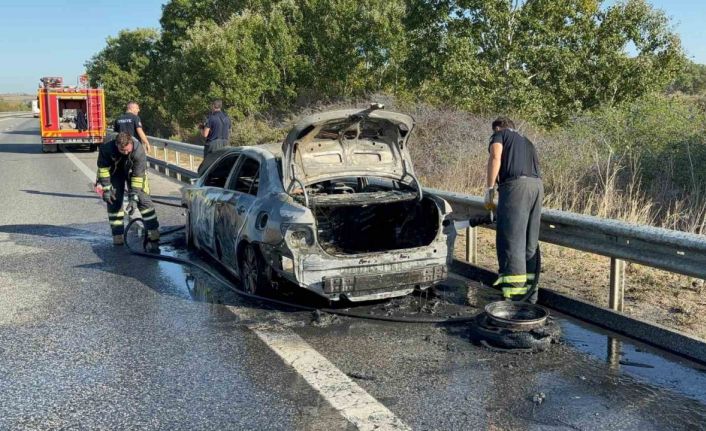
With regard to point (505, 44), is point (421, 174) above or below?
below

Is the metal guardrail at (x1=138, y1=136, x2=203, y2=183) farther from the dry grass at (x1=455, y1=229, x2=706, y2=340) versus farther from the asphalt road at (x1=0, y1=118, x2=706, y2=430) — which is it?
the dry grass at (x1=455, y1=229, x2=706, y2=340)

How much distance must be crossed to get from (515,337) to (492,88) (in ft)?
53.3

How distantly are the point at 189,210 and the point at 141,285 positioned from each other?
1.63 m

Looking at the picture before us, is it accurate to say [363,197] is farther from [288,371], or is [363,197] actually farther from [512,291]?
[288,371]

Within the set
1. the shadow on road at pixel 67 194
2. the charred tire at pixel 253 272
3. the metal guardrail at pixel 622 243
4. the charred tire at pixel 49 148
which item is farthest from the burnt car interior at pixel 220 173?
the charred tire at pixel 49 148

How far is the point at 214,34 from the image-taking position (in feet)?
98.7

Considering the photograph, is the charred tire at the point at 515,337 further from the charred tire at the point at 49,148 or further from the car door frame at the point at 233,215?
the charred tire at the point at 49,148

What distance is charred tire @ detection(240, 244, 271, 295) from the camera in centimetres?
589

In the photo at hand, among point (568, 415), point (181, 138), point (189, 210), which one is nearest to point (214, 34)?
point (181, 138)

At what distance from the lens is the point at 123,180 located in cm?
900

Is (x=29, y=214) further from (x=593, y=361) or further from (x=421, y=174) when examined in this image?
(x=593, y=361)

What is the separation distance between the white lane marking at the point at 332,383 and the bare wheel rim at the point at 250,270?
0.81 m

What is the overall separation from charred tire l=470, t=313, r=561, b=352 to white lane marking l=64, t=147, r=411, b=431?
1196 mm

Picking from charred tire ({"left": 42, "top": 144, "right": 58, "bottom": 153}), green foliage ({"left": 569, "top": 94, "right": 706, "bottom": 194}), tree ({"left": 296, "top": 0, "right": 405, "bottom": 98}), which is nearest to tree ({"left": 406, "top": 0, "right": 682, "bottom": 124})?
tree ({"left": 296, "top": 0, "right": 405, "bottom": 98})
